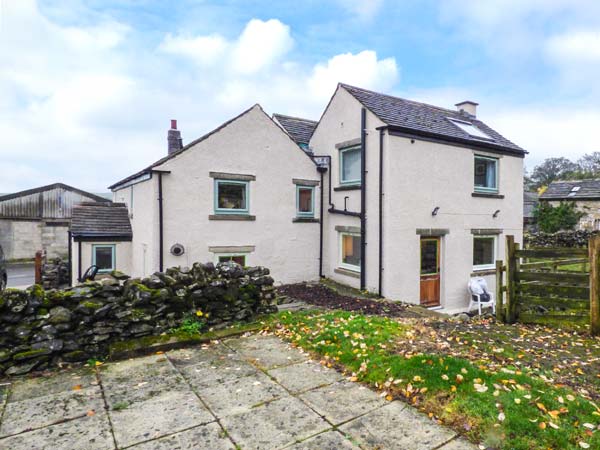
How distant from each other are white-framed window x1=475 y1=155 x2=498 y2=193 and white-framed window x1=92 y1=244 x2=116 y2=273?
1361 centimetres

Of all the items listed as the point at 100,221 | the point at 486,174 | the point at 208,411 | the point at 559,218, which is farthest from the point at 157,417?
the point at 559,218

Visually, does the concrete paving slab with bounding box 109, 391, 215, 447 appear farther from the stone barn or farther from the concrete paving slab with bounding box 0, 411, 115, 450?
the stone barn

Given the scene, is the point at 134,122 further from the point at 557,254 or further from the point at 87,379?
the point at 557,254

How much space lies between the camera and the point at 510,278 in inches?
290

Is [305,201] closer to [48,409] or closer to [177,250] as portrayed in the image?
[177,250]

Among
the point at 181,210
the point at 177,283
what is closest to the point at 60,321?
the point at 177,283

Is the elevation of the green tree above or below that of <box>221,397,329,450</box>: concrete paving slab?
above

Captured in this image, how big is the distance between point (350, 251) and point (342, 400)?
27.4ft

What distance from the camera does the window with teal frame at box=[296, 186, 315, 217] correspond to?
1251cm

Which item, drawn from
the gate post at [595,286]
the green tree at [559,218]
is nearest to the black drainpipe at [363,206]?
the gate post at [595,286]

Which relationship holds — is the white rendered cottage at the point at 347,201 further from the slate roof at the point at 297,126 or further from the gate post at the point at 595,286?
the gate post at the point at 595,286

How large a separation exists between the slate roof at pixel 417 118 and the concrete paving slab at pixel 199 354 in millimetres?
8152

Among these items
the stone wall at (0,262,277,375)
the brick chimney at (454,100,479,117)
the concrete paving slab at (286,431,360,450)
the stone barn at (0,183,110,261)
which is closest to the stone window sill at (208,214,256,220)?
the stone wall at (0,262,277,375)

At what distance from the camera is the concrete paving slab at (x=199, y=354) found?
5242 mm
